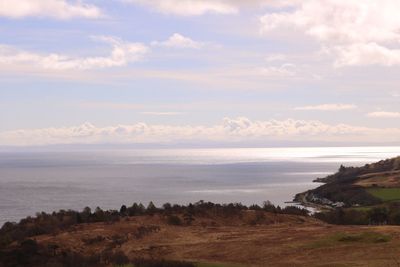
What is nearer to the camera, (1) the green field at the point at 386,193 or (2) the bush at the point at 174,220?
(2) the bush at the point at 174,220

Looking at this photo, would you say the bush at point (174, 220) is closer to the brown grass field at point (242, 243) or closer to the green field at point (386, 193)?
the brown grass field at point (242, 243)

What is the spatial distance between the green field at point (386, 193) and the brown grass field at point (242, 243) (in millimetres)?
59550

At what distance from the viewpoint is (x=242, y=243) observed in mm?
39000

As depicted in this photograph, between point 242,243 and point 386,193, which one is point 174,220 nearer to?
point 242,243

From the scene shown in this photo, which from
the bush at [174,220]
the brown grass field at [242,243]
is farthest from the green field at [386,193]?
the brown grass field at [242,243]

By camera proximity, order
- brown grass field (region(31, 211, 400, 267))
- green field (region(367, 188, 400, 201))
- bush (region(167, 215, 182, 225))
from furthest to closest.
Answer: green field (region(367, 188, 400, 201)), bush (region(167, 215, 182, 225)), brown grass field (region(31, 211, 400, 267))

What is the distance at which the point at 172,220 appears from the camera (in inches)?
2213

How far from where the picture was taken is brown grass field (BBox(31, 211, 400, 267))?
103 feet

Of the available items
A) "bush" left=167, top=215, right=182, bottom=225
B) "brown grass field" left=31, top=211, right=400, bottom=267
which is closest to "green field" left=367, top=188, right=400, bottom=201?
"bush" left=167, top=215, right=182, bottom=225

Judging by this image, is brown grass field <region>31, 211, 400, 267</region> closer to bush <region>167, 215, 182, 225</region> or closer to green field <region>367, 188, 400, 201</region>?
bush <region>167, 215, 182, 225</region>

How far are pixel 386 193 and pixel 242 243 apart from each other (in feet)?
258

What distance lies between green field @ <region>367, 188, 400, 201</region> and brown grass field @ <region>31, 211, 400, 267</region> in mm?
59550

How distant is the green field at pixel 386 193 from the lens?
10135 centimetres

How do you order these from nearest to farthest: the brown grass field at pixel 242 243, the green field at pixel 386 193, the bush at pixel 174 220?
the brown grass field at pixel 242 243, the bush at pixel 174 220, the green field at pixel 386 193
